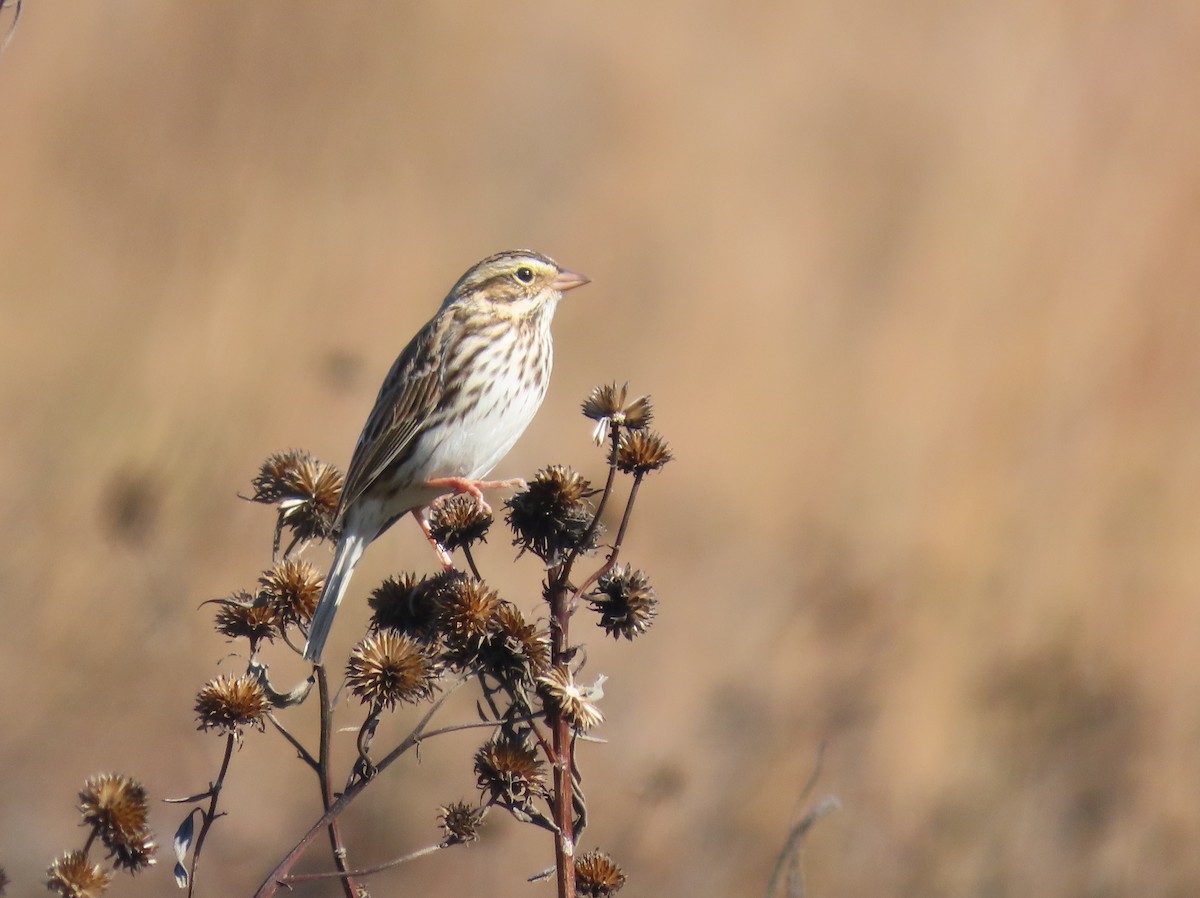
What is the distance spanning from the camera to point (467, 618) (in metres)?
2.80

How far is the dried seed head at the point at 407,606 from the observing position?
3.06 m

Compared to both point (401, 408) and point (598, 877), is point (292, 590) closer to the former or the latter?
point (598, 877)

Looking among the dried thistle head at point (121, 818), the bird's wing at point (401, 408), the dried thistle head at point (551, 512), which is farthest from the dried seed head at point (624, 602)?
the bird's wing at point (401, 408)

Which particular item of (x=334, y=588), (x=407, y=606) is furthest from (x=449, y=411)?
(x=407, y=606)

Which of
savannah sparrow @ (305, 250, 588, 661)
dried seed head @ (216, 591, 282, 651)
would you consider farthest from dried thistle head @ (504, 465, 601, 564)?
savannah sparrow @ (305, 250, 588, 661)

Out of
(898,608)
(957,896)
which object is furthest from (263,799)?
(957,896)

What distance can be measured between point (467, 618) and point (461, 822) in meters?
0.40

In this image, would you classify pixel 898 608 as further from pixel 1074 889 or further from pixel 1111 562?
pixel 1074 889

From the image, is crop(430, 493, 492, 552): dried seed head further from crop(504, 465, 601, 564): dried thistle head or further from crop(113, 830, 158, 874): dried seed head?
crop(113, 830, 158, 874): dried seed head

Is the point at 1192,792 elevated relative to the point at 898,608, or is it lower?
lower

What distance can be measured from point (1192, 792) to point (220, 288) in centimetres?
736

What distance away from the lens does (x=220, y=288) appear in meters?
10.4

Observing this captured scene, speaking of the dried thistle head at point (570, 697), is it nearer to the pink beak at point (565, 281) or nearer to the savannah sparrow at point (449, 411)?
the savannah sparrow at point (449, 411)

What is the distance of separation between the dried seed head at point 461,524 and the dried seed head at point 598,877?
838 millimetres
